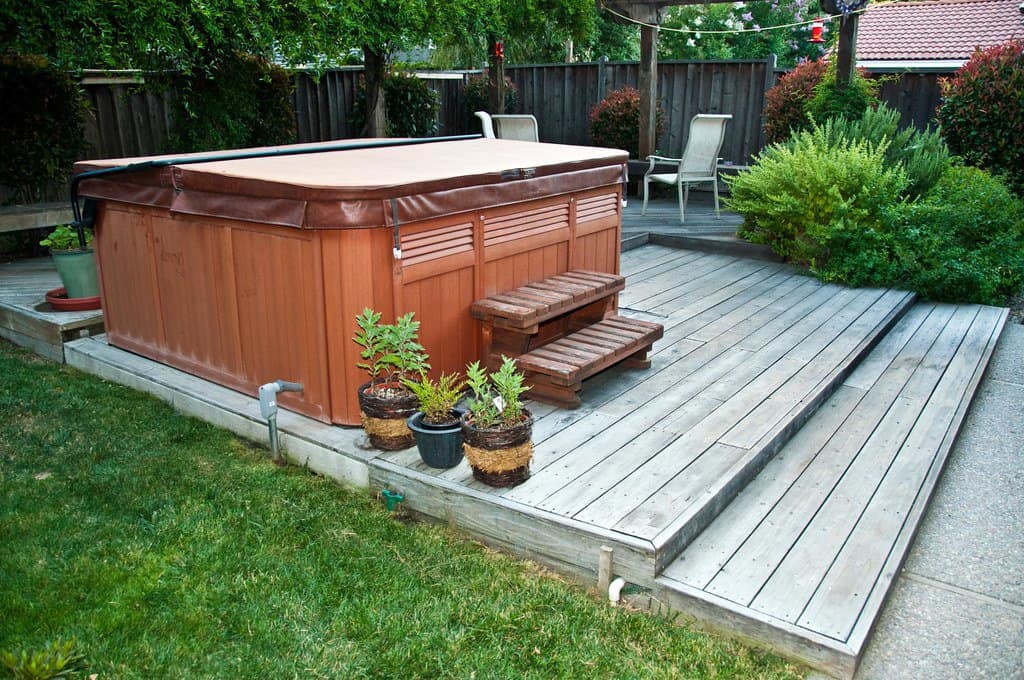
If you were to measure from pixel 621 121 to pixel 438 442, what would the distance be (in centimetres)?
672

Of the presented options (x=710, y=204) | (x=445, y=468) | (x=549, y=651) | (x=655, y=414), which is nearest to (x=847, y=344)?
(x=655, y=414)

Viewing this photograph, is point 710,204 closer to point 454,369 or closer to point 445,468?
point 454,369

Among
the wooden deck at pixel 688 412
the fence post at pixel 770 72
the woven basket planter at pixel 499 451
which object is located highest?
the fence post at pixel 770 72

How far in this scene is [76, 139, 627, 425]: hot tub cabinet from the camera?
3.10 meters

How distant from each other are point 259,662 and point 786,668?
1368 millimetres

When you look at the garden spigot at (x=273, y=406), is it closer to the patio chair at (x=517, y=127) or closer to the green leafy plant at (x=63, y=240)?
the green leafy plant at (x=63, y=240)

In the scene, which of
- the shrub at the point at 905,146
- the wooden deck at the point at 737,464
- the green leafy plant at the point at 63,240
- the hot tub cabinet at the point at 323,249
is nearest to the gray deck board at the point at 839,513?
the wooden deck at the point at 737,464

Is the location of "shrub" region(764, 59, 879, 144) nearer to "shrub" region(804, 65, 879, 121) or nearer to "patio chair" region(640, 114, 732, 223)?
"shrub" region(804, 65, 879, 121)

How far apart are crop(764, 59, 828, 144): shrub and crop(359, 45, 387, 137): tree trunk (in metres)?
3.73

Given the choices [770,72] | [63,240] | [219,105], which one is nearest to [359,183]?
[63,240]

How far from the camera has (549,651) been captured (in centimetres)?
223

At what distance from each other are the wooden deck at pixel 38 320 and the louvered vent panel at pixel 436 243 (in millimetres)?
2276

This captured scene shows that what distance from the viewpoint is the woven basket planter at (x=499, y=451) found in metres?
2.72

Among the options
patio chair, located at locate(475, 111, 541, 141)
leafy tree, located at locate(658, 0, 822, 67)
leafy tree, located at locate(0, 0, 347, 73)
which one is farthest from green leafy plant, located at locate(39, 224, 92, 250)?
leafy tree, located at locate(658, 0, 822, 67)
